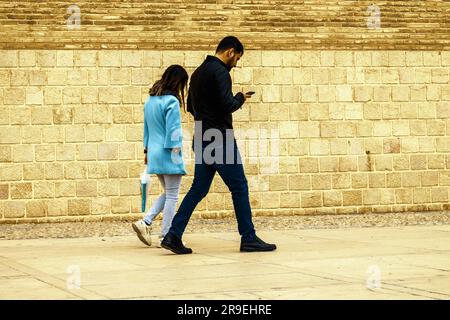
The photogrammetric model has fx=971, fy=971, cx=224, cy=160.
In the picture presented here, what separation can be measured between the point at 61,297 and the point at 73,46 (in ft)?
25.7

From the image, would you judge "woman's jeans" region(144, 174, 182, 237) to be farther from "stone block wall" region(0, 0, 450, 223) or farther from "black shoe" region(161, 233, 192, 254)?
"stone block wall" region(0, 0, 450, 223)

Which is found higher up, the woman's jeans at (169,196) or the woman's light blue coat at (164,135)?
the woman's light blue coat at (164,135)

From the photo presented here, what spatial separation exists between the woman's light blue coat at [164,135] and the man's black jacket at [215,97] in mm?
507

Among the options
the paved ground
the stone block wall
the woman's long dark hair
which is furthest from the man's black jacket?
the stone block wall

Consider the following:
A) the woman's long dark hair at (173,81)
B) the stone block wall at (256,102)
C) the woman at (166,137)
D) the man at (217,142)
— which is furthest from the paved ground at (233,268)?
the stone block wall at (256,102)

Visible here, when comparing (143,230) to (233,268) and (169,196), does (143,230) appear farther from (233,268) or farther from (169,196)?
(233,268)

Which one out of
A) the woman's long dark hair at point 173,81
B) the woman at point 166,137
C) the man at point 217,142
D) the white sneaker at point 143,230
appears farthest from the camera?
the white sneaker at point 143,230

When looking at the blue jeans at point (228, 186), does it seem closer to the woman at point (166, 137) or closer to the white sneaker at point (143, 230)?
the woman at point (166, 137)

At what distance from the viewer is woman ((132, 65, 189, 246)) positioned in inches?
367

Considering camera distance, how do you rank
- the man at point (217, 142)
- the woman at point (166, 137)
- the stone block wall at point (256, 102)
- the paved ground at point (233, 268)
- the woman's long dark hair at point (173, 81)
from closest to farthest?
the paved ground at point (233, 268) < the man at point (217, 142) < the woman at point (166, 137) < the woman's long dark hair at point (173, 81) < the stone block wall at point (256, 102)

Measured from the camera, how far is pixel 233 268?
7652mm

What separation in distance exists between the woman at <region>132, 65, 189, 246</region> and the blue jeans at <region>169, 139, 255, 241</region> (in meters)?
0.50

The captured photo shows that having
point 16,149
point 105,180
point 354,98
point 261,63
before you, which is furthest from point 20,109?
point 354,98

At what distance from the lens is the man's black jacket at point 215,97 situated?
870cm
